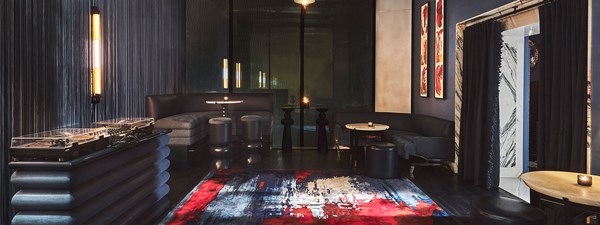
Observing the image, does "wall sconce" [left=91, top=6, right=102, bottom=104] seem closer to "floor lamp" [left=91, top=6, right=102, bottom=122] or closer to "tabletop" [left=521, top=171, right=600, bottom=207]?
"floor lamp" [left=91, top=6, right=102, bottom=122]

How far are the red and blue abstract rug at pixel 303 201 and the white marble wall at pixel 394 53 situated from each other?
9.68 feet

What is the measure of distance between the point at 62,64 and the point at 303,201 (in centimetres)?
267

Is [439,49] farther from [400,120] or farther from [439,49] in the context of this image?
[400,120]

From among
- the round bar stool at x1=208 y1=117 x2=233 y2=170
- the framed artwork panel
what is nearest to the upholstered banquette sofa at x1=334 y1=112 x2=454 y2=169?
the framed artwork panel

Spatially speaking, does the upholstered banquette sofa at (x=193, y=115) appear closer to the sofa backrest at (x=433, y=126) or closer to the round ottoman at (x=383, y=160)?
the round ottoman at (x=383, y=160)

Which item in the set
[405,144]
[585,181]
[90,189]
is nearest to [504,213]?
[585,181]

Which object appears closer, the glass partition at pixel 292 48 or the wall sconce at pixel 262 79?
the glass partition at pixel 292 48

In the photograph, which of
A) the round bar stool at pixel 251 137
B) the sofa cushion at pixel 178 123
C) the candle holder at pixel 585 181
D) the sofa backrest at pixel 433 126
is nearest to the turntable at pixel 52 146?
the candle holder at pixel 585 181

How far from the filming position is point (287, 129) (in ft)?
26.2

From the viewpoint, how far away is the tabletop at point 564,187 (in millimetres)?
2277

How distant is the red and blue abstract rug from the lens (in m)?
3.71

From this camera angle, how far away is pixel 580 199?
89.2 inches

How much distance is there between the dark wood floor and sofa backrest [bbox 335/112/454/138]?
603 mm

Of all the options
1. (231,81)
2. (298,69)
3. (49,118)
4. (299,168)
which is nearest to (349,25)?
(298,69)
